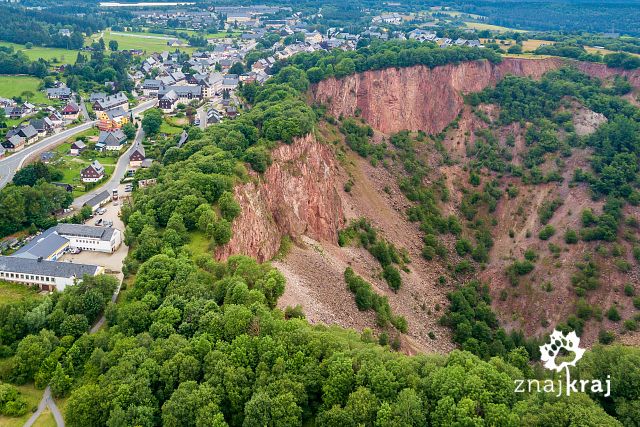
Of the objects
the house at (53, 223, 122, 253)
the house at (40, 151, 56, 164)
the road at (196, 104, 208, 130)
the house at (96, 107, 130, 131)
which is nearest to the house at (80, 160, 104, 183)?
the house at (40, 151, 56, 164)

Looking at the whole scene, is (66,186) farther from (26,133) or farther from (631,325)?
(631,325)

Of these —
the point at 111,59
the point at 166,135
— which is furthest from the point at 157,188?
the point at 111,59

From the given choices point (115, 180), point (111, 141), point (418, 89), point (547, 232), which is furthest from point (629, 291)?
point (111, 141)

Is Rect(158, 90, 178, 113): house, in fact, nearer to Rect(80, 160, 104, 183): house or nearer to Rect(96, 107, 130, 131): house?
Rect(96, 107, 130, 131): house

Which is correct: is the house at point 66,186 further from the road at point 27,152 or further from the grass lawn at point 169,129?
the grass lawn at point 169,129

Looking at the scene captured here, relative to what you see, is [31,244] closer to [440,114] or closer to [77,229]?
[77,229]
